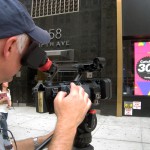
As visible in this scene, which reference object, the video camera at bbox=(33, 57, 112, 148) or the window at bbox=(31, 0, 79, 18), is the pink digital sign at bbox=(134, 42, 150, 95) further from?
the video camera at bbox=(33, 57, 112, 148)

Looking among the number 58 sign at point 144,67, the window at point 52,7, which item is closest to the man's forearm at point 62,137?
the number 58 sign at point 144,67

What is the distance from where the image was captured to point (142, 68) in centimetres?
970

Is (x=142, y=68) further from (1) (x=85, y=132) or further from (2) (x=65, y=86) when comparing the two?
(2) (x=65, y=86)

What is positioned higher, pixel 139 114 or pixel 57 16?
pixel 57 16

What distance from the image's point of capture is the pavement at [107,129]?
632cm

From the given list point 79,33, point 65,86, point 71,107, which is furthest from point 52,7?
point 71,107

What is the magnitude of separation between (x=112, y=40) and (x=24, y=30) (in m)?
8.77

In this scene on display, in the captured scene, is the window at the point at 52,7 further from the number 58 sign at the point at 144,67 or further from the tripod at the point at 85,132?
the tripod at the point at 85,132

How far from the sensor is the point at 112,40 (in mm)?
9898

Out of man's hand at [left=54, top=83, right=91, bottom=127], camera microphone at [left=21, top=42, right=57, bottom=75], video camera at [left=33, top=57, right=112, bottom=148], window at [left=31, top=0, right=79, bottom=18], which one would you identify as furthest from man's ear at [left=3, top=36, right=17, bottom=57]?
window at [left=31, top=0, right=79, bottom=18]

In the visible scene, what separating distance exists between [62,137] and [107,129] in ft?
21.5

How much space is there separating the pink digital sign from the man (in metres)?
8.50

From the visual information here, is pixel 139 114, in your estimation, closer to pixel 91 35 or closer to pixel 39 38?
pixel 91 35

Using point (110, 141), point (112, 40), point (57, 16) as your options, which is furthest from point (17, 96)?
point (110, 141)
